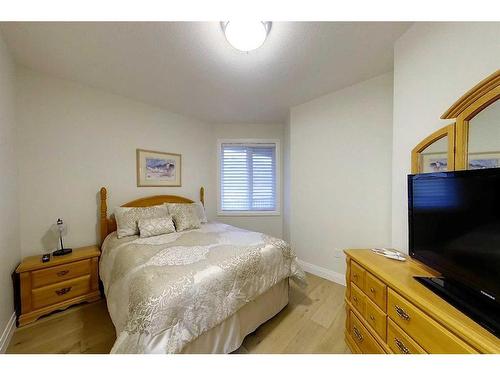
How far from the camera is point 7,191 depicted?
1.55 metres

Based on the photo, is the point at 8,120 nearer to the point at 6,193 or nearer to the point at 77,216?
the point at 6,193

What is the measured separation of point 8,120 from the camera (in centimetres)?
158

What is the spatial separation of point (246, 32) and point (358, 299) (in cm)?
202

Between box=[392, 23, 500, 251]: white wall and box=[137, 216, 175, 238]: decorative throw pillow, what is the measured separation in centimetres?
235

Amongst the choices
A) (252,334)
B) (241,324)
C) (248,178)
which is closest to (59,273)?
(241,324)

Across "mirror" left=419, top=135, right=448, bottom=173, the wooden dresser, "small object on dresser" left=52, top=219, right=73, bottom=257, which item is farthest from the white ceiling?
the wooden dresser

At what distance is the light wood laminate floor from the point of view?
4.67ft

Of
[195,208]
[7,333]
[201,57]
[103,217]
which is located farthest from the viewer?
[195,208]

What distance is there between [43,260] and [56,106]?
1610 mm

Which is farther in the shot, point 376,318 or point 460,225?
point 376,318

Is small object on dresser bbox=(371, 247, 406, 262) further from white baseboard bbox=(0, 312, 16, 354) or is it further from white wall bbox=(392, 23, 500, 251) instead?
white baseboard bbox=(0, 312, 16, 354)

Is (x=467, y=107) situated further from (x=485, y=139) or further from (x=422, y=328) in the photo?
(x=422, y=328)

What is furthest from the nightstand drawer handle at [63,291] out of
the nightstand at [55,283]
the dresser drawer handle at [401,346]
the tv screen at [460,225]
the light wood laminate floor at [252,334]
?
the tv screen at [460,225]
